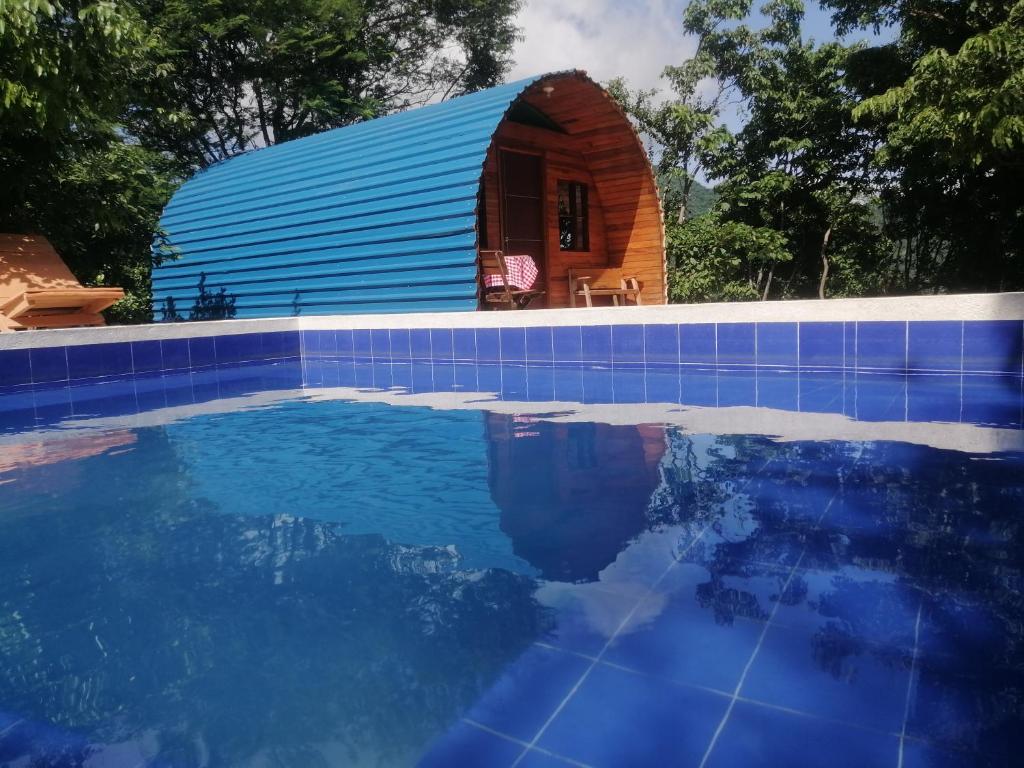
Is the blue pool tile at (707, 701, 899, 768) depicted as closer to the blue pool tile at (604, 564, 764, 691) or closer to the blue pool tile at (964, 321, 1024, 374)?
the blue pool tile at (604, 564, 764, 691)

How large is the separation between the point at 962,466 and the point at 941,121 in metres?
5.70

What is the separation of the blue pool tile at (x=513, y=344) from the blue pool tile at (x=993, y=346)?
3753 millimetres

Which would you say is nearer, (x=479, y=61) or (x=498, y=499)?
(x=498, y=499)

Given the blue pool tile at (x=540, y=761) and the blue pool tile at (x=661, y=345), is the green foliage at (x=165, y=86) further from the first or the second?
the blue pool tile at (x=540, y=761)

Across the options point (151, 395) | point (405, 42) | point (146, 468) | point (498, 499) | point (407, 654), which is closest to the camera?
point (407, 654)

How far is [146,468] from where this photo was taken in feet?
11.2

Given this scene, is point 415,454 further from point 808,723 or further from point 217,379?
point 217,379

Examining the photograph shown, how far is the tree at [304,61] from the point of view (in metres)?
15.1

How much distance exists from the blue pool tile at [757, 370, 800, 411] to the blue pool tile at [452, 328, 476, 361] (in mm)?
3011

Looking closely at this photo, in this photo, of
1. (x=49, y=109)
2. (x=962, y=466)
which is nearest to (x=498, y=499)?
(x=962, y=466)

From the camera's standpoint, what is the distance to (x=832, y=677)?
4.56 feet

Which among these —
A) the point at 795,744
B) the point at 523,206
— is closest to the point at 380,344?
the point at 523,206

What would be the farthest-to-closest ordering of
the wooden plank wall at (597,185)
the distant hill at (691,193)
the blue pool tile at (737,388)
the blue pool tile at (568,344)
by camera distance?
1. the distant hill at (691,193)
2. the wooden plank wall at (597,185)
3. the blue pool tile at (568,344)
4. the blue pool tile at (737,388)

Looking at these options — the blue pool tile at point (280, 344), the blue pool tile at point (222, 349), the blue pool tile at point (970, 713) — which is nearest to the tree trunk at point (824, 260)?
the blue pool tile at point (280, 344)
